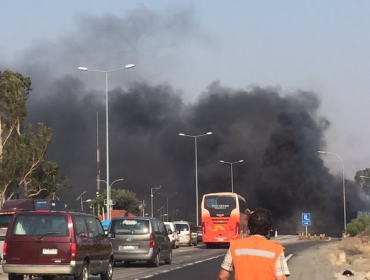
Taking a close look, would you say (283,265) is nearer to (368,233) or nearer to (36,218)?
(36,218)

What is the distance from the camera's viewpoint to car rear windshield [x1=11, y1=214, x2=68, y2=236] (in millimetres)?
19234

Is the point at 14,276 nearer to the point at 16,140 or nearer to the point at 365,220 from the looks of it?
the point at 16,140

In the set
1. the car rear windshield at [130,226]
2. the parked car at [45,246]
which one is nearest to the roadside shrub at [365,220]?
the car rear windshield at [130,226]

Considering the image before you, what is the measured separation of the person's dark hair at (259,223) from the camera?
6.91 metres

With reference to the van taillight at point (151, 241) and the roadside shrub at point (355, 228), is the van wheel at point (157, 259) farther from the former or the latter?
the roadside shrub at point (355, 228)

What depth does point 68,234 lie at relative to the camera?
62.7ft

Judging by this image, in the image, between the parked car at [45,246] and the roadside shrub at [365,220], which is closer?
the parked car at [45,246]

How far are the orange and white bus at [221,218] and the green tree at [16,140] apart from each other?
23566mm

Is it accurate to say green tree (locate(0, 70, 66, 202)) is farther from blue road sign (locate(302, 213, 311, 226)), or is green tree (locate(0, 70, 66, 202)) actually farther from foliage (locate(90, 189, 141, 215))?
foliage (locate(90, 189, 141, 215))

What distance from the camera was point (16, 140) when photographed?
72000 millimetres

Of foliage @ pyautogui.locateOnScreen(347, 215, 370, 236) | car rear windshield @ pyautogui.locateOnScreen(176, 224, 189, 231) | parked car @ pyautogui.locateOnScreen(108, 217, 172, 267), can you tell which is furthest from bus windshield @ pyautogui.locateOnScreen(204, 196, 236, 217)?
foliage @ pyautogui.locateOnScreen(347, 215, 370, 236)

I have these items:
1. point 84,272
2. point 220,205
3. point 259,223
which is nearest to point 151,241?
point 84,272

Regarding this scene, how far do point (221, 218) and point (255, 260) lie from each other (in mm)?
44818

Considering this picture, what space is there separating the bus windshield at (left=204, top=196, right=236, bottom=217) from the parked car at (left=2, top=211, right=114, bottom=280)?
104 ft
